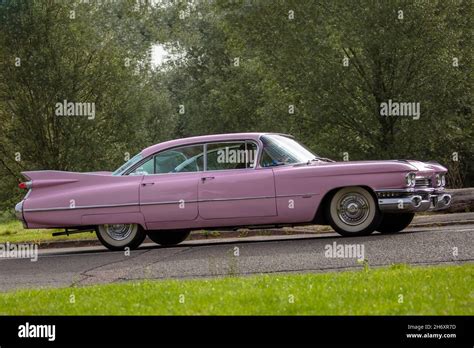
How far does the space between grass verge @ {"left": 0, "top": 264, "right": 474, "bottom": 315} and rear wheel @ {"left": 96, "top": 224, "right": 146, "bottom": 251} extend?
Result: 4522 mm

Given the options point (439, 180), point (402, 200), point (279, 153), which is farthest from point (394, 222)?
point (279, 153)

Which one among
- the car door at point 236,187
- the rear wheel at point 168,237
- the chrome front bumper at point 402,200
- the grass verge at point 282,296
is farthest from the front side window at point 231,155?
the grass verge at point 282,296

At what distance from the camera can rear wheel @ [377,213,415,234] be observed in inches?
531

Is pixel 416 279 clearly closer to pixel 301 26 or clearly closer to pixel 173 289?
pixel 173 289

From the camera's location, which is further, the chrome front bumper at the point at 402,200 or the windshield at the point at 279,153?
the windshield at the point at 279,153

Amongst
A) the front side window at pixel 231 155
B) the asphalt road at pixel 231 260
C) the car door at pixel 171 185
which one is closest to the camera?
the asphalt road at pixel 231 260

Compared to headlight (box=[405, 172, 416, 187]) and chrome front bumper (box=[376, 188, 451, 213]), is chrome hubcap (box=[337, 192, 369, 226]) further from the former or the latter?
headlight (box=[405, 172, 416, 187])

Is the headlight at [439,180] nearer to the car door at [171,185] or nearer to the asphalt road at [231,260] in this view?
the asphalt road at [231,260]

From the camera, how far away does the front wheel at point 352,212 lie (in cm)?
1261

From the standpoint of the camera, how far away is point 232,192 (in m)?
12.9

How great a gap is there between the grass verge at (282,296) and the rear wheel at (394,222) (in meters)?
4.56

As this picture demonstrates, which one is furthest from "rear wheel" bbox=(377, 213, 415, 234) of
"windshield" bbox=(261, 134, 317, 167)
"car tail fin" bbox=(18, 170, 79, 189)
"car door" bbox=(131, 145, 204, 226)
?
"car tail fin" bbox=(18, 170, 79, 189)
